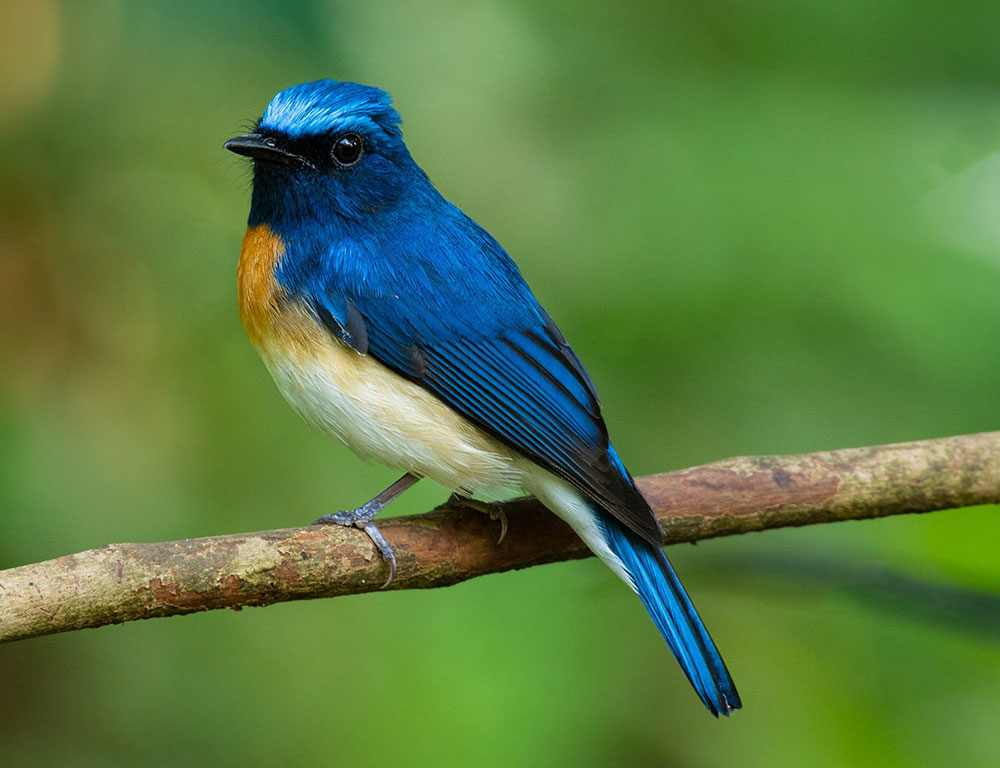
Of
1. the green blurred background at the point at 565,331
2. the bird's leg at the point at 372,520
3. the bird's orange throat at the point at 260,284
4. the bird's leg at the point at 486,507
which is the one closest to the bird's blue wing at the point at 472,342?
the bird's orange throat at the point at 260,284

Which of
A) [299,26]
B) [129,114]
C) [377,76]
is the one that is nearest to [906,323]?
[377,76]

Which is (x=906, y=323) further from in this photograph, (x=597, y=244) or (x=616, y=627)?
(x=616, y=627)

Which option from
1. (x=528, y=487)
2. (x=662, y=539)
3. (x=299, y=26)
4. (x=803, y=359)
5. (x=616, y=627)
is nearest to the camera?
(x=662, y=539)

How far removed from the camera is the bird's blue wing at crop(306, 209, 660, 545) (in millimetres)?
3045

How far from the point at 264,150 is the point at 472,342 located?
77 centimetres

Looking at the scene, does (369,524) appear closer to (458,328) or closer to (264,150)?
(458,328)

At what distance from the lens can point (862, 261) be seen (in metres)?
4.13

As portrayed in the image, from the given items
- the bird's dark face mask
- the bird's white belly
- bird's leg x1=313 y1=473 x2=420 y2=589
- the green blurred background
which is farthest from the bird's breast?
the green blurred background

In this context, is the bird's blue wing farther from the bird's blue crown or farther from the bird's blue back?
the bird's blue crown

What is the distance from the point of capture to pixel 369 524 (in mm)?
2898

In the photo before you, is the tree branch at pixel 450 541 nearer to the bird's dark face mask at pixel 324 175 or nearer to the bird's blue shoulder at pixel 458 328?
the bird's blue shoulder at pixel 458 328

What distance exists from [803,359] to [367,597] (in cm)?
170

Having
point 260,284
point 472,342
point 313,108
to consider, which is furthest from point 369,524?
point 313,108

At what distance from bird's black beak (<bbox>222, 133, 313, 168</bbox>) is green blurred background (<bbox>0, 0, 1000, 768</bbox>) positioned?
1.52 ft
